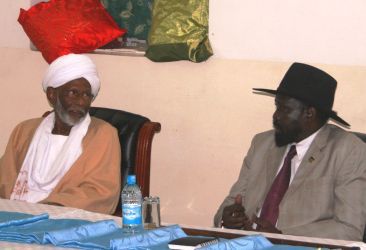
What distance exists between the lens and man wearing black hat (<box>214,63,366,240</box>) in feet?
15.1

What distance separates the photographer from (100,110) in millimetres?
5688

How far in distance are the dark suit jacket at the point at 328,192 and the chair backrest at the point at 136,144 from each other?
750 mm

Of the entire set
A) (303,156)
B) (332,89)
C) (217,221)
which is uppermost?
(332,89)

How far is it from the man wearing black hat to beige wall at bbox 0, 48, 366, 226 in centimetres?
58

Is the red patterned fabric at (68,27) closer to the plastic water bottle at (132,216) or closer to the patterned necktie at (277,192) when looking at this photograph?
the patterned necktie at (277,192)

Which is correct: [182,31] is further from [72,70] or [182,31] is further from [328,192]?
[328,192]

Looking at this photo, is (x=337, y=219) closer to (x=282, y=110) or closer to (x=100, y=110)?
(x=282, y=110)

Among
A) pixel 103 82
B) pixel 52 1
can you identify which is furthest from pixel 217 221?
pixel 52 1

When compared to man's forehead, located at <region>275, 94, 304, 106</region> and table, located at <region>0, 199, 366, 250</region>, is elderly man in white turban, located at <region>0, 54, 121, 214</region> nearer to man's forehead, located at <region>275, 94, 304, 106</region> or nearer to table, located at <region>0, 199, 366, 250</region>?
table, located at <region>0, 199, 366, 250</region>

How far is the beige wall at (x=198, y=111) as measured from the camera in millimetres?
5602

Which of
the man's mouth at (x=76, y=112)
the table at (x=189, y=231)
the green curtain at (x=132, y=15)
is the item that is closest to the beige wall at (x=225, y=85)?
the green curtain at (x=132, y=15)

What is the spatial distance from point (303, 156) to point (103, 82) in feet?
6.37

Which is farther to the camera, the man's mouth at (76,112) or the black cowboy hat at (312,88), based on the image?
the man's mouth at (76,112)

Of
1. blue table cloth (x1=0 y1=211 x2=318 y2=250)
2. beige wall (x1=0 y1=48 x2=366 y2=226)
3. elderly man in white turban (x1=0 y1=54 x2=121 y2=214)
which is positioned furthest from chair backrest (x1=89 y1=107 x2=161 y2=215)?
blue table cloth (x1=0 y1=211 x2=318 y2=250)
